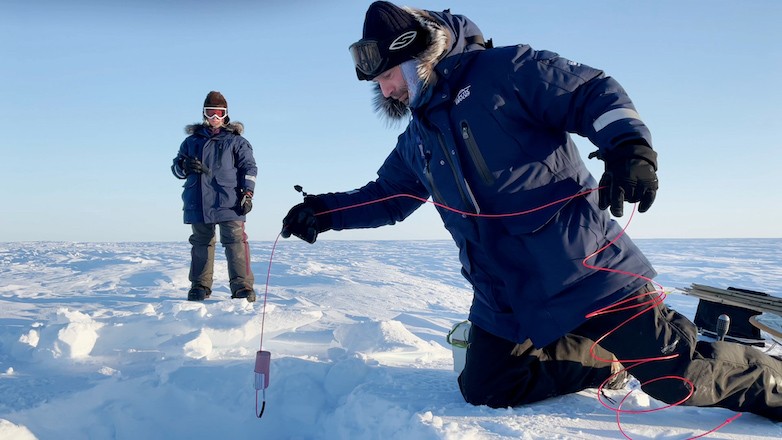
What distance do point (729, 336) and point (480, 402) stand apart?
1455mm

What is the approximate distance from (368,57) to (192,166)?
10.3 ft

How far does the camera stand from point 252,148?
498 cm

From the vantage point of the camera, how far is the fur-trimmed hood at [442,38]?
1918 millimetres

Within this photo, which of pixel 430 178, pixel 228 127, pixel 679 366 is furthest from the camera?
pixel 228 127

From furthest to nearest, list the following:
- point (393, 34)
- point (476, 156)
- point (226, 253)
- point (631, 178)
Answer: point (226, 253)
point (393, 34)
point (476, 156)
point (631, 178)

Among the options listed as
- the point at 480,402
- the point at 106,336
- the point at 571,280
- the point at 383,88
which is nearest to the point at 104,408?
the point at 106,336

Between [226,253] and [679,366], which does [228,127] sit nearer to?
[226,253]

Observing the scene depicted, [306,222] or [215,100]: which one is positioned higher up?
[215,100]

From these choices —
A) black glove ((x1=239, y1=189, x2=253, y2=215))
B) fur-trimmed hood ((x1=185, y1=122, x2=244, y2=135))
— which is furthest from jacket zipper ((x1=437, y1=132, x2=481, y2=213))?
fur-trimmed hood ((x1=185, y1=122, x2=244, y2=135))

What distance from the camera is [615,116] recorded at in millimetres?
1549

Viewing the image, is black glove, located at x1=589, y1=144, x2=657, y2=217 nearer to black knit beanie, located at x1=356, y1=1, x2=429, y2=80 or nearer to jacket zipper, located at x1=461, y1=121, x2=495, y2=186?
jacket zipper, located at x1=461, y1=121, x2=495, y2=186

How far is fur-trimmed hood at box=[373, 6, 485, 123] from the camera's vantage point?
1918mm

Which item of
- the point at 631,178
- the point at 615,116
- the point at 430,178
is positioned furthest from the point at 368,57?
the point at 631,178

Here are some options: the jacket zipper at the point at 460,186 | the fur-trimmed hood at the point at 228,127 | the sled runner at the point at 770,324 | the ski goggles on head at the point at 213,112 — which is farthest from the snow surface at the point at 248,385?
the ski goggles on head at the point at 213,112
